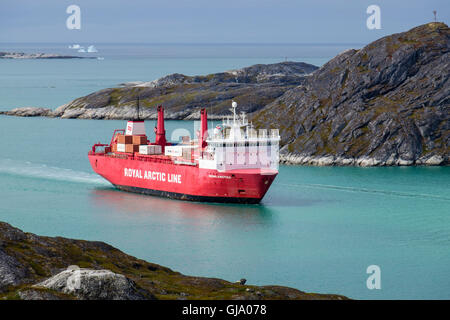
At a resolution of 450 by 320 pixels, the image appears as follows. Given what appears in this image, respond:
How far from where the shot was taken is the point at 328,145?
3625 inches

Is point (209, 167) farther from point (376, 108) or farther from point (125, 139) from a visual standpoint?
point (376, 108)

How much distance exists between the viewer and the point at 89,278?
1158 inches

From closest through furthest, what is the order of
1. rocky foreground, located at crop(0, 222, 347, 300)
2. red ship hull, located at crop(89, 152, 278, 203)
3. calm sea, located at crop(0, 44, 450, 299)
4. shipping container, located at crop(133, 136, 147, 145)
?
rocky foreground, located at crop(0, 222, 347, 300)
calm sea, located at crop(0, 44, 450, 299)
red ship hull, located at crop(89, 152, 278, 203)
shipping container, located at crop(133, 136, 147, 145)

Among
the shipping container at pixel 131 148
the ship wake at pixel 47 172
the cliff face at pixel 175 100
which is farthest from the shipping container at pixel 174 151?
the cliff face at pixel 175 100

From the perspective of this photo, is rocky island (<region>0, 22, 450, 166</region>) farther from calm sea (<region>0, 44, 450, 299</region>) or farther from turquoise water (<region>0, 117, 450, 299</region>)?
turquoise water (<region>0, 117, 450, 299</region>)

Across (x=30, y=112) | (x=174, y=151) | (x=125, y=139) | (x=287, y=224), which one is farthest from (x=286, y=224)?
(x=30, y=112)

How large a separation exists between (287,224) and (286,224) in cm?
8

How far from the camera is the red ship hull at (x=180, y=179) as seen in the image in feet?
216

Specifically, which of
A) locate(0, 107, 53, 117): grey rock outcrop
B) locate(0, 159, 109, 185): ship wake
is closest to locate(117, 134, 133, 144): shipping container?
locate(0, 159, 109, 185): ship wake

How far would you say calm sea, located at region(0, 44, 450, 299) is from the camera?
47250 mm

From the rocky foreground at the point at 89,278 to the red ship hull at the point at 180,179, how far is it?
23867mm

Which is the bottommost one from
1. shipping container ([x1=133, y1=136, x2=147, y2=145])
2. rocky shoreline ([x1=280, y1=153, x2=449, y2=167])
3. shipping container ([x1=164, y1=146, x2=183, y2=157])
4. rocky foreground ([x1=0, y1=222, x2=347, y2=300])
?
rocky foreground ([x1=0, y1=222, x2=347, y2=300])

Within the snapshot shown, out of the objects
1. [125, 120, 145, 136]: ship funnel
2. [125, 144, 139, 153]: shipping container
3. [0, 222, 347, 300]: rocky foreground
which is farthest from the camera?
[125, 120, 145, 136]: ship funnel

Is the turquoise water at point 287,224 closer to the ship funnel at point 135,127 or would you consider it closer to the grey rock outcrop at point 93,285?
the ship funnel at point 135,127
